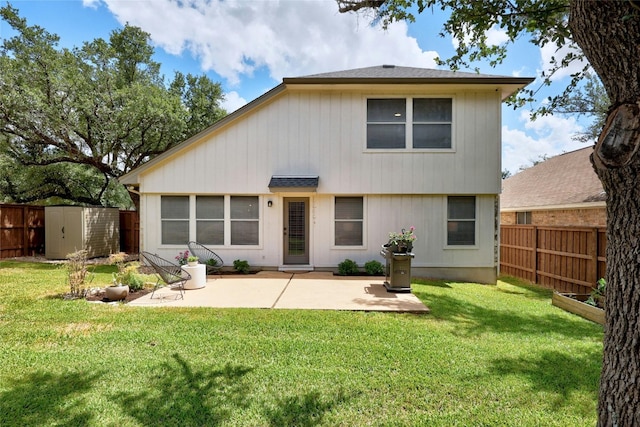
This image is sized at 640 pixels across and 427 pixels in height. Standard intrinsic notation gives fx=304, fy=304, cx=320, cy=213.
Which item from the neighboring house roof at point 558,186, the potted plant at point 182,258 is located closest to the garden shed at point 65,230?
the potted plant at point 182,258

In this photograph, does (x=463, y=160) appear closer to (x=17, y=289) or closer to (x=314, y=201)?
(x=314, y=201)

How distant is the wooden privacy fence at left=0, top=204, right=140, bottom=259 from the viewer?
1138 centimetres

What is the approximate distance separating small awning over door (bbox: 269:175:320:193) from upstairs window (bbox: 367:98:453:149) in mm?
2076

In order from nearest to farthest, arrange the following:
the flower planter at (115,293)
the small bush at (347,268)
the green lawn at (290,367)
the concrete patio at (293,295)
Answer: the green lawn at (290,367)
the concrete patio at (293,295)
the flower planter at (115,293)
the small bush at (347,268)

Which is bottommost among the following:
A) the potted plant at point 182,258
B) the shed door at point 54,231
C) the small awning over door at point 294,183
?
the potted plant at point 182,258

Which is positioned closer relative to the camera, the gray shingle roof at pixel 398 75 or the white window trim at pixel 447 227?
the gray shingle roof at pixel 398 75

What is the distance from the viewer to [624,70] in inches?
67.4

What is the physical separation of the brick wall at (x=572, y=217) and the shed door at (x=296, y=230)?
27.6 ft

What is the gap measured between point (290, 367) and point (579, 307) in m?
5.80

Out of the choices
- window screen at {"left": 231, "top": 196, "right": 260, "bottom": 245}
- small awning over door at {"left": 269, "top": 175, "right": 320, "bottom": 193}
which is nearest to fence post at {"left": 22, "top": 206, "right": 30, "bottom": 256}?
window screen at {"left": 231, "top": 196, "right": 260, "bottom": 245}

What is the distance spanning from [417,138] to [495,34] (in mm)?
3064

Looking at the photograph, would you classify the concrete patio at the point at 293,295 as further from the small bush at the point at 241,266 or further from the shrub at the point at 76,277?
the shrub at the point at 76,277

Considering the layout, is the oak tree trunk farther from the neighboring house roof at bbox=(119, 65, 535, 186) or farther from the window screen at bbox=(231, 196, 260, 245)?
the window screen at bbox=(231, 196, 260, 245)

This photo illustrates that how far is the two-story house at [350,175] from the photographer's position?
909 centimetres
